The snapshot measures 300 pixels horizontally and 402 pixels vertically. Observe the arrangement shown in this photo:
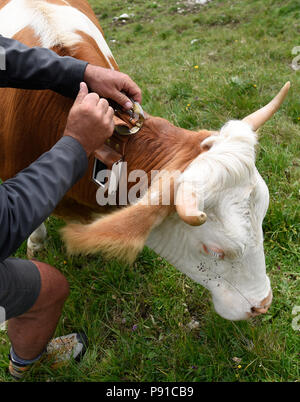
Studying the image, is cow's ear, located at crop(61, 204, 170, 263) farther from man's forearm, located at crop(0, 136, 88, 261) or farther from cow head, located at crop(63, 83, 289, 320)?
man's forearm, located at crop(0, 136, 88, 261)

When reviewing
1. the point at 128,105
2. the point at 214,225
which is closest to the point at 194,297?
the point at 214,225

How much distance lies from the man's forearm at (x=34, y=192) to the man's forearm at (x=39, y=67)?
0.55m

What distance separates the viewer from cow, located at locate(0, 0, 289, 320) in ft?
5.37

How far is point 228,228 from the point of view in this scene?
1707 millimetres

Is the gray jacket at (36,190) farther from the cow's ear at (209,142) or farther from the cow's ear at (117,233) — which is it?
the cow's ear at (209,142)

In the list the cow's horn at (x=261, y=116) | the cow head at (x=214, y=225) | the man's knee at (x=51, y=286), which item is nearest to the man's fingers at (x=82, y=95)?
the cow head at (x=214, y=225)

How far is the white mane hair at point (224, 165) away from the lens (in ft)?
5.42

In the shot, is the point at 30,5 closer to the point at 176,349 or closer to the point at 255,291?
the point at 255,291

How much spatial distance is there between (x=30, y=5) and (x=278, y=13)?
5.78m

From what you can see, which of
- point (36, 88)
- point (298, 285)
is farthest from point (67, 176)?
point (298, 285)

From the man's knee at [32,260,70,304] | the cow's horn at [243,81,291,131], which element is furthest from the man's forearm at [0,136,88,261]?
the cow's horn at [243,81,291,131]

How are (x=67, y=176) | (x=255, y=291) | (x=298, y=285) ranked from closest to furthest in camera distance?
1. (x=67, y=176)
2. (x=255, y=291)
3. (x=298, y=285)

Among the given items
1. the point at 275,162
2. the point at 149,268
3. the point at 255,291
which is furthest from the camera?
the point at 275,162
